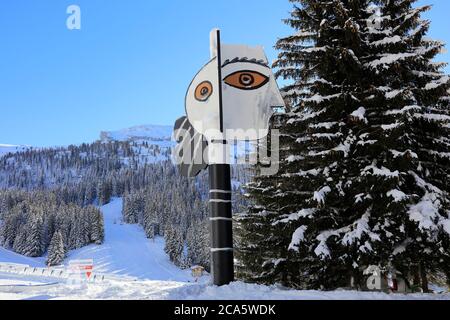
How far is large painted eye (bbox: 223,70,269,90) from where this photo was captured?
10.3m

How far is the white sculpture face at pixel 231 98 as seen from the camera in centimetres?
1020

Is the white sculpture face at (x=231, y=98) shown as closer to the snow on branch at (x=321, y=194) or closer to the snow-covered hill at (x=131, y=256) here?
the snow on branch at (x=321, y=194)

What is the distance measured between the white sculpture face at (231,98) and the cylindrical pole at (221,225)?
2.02ft

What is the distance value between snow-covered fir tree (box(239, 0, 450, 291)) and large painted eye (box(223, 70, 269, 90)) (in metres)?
1.39

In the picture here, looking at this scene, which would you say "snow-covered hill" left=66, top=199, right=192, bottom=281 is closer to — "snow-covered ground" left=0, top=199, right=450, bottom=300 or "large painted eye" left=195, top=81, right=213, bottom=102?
"snow-covered ground" left=0, top=199, right=450, bottom=300

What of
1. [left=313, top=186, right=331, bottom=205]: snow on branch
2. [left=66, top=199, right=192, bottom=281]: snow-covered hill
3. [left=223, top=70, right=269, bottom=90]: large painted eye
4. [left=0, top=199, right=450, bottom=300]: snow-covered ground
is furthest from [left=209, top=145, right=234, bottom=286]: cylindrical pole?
[left=66, top=199, right=192, bottom=281]: snow-covered hill

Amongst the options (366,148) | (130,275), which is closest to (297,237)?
(366,148)

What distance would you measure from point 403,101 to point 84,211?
106619 millimetres

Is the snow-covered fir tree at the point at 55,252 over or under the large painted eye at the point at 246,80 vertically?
under

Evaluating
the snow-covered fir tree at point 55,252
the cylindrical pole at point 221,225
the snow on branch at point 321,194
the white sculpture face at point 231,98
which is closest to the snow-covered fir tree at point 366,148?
the snow on branch at point 321,194

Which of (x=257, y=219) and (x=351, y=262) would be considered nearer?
(x=351, y=262)
